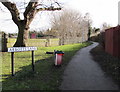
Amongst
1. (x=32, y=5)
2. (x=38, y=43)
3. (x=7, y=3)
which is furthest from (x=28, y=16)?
(x=38, y=43)

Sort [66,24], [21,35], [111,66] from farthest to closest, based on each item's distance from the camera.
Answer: [66,24] < [21,35] < [111,66]

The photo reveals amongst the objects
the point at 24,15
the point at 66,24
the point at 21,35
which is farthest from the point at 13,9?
the point at 66,24

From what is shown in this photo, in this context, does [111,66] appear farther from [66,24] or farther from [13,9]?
[66,24]

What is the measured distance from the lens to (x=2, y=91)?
457 centimetres

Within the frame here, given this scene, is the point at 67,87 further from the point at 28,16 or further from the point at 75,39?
the point at 75,39

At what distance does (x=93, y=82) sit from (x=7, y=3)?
12156 mm

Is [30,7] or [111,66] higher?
[30,7]

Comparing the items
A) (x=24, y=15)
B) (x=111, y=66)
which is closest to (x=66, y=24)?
(x=24, y=15)

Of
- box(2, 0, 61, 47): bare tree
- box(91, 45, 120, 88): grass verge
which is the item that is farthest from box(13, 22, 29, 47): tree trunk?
box(91, 45, 120, 88): grass verge

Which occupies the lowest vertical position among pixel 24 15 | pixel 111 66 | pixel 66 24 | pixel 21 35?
pixel 111 66

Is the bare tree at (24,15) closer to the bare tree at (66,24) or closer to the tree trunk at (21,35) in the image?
the tree trunk at (21,35)

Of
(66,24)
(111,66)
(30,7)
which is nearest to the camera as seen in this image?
(111,66)

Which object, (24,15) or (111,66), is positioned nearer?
(111,66)

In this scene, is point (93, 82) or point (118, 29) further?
point (118, 29)
